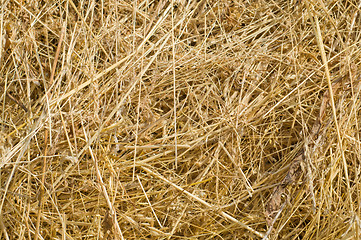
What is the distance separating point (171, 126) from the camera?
4.37 feet

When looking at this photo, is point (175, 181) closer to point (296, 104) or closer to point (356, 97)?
point (296, 104)

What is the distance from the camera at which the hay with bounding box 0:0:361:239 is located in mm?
1222

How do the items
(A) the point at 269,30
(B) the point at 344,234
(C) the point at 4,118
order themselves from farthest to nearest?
(A) the point at 269,30 < (C) the point at 4,118 < (B) the point at 344,234

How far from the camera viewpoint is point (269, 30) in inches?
57.8

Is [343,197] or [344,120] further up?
[344,120]

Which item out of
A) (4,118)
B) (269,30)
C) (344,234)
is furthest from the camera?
(269,30)

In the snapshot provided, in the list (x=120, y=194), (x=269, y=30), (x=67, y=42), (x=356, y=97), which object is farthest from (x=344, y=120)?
(x=67, y=42)

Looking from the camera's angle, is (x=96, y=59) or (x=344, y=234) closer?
(x=344, y=234)

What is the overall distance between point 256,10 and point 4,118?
91 centimetres

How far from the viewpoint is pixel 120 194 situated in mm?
1269

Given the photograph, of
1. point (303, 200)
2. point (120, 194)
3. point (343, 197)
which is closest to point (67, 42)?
point (120, 194)

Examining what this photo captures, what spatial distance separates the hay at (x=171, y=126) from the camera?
122 centimetres

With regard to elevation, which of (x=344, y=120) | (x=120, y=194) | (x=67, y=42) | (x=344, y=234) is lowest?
(x=120, y=194)

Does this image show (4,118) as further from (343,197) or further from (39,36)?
(343,197)
